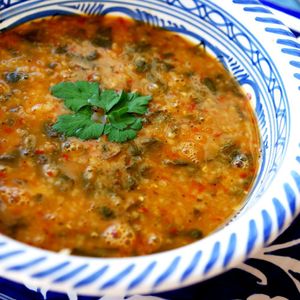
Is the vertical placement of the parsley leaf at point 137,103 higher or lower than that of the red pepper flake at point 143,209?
higher

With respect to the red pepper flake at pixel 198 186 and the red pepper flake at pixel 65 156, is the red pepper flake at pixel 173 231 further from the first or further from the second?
the red pepper flake at pixel 65 156

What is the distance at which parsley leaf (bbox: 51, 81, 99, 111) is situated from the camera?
1843 millimetres

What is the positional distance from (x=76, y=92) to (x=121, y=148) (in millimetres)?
266

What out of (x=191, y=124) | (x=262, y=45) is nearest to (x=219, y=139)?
(x=191, y=124)

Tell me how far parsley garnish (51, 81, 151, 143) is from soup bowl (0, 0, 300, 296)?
39 cm

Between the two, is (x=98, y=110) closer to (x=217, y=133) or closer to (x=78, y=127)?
(x=78, y=127)

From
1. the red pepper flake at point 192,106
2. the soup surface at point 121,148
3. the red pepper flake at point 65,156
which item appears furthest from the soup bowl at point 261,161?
the red pepper flake at point 65,156

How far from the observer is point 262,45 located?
1.89 m

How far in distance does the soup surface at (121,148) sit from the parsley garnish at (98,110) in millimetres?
24

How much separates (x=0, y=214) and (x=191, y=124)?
2.18ft

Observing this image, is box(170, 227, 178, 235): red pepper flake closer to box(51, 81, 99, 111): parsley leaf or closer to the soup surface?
the soup surface

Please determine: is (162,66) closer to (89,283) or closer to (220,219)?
(220,219)

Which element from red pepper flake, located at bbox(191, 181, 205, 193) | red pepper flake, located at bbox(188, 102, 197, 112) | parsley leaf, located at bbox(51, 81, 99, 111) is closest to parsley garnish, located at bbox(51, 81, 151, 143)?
parsley leaf, located at bbox(51, 81, 99, 111)

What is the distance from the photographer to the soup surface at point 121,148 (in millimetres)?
1559
